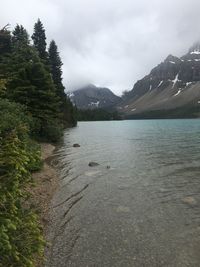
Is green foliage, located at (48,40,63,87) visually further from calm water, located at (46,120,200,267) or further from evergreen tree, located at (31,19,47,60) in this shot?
calm water, located at (46,120,200,267)

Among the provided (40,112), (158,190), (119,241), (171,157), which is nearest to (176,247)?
(119,241)

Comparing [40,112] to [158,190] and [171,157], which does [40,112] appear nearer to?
[171,157]

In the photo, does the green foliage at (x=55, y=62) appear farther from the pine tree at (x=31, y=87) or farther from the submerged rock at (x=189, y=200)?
the submerged rock at (x=189, y=200)

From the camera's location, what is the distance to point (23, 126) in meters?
8.78

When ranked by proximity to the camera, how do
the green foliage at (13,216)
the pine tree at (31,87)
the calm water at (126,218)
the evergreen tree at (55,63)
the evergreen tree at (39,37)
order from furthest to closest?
the evergreen tree at (55,63) < the evergreen tree at (39,37) < the pine tree at (31,87) < the calm water at (126,218) < the green foliage at (13,216)

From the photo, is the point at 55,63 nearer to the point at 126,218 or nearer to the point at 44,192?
the point at 44,192

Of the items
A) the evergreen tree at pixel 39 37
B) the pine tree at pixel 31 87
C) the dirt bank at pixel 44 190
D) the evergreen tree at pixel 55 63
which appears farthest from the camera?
the evergreen tree at pixel 55 63

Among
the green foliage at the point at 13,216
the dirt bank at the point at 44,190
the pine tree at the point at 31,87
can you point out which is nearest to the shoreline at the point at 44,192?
the dirt bank at the point at 44,190

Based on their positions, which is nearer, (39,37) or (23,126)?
(23,126)

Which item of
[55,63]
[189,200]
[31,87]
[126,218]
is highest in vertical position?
[55,63]

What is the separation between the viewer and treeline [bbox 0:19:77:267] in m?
7.74

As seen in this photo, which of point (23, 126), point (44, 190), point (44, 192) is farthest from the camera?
point (44, 190)

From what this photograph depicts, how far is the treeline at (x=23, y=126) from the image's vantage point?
305 inches

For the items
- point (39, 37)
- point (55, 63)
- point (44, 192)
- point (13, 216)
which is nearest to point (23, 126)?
point (13, 216)
